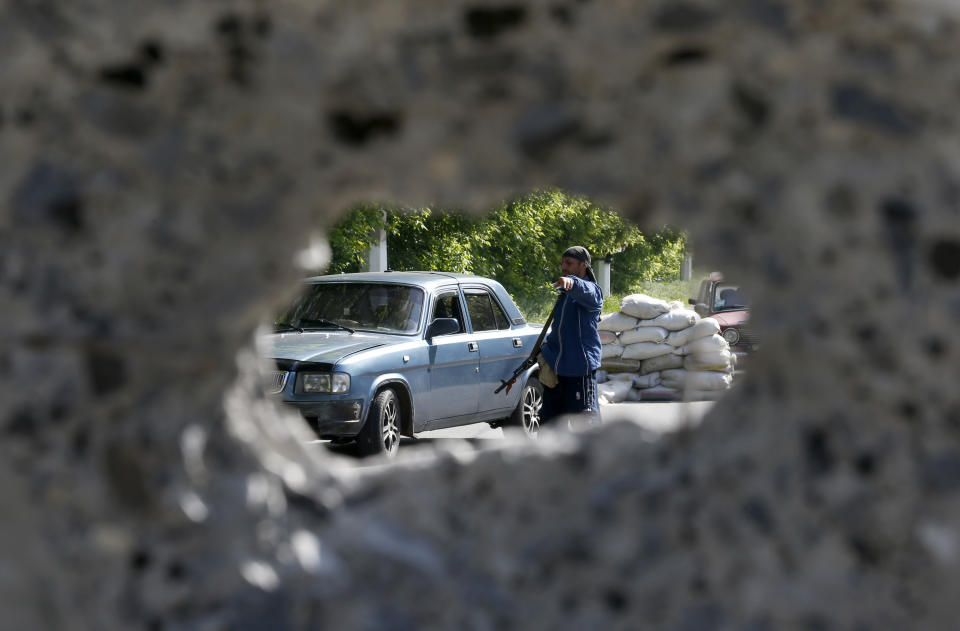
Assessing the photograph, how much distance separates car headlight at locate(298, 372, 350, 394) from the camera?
7852 millimetres

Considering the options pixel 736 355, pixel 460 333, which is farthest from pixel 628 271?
pixel 460 333

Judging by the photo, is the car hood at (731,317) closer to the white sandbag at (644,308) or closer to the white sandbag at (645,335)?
the white sandbag at (644,308)

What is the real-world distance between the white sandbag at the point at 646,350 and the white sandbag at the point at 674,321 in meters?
0.29

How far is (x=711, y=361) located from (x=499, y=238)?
9.82 metres

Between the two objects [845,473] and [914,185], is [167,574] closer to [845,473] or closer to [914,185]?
[845,473]

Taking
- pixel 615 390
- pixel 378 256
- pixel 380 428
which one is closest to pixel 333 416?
pixel 380 428

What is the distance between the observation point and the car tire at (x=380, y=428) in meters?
8.05

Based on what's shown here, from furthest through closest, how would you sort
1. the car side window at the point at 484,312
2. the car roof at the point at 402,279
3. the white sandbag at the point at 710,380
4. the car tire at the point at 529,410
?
the white sandbag at the point at 710,380 → the car tire at the point at 529,410 → the car side window at the point at 484,312 → the car roof at the point at 402,279

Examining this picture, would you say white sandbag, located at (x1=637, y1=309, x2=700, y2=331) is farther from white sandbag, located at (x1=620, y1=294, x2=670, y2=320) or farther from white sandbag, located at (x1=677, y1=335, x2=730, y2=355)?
white sandbag, located at (x1=677, y1=335, x2=730, y2=355)

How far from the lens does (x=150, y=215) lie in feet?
4.00

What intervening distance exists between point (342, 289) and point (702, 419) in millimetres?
7951

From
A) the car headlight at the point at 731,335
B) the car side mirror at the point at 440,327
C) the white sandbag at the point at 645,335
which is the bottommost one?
the car headlight at the point at 731,335

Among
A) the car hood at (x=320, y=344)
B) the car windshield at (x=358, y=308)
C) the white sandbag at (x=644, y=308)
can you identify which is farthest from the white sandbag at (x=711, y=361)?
the car hood at (x=320, y=344)

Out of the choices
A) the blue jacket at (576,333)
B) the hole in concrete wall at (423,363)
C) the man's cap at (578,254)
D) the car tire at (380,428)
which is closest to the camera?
the blue jacket at (576,333)
